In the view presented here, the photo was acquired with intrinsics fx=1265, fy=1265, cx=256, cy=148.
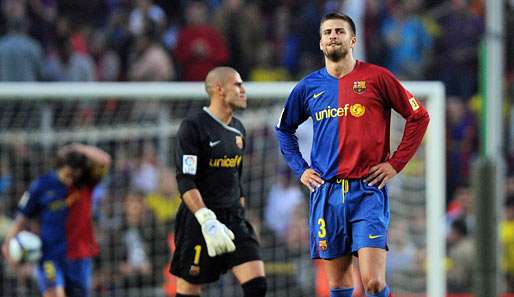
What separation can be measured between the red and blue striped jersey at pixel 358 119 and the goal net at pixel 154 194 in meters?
5.24

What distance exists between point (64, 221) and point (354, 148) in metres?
4.54

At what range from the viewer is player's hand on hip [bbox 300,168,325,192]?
27.8ft

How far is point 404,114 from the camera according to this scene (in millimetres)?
8453

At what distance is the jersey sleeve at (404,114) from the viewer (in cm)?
838

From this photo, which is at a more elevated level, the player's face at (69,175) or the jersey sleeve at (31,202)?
the player's face at (69,175)

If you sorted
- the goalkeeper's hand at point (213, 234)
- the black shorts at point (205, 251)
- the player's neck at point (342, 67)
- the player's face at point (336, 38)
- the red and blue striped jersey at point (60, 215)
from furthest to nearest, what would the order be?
the red and blue striped jersey at point (60, 215) → the black shorts at point (205, 251) → the goalkeeper's hand at point (213, 234) → the player's neck at point (342, 67) → the player's face at point (336, 38)

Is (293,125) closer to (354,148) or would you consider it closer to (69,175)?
(354,148)

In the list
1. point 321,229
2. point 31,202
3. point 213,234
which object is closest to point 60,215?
point 31,202

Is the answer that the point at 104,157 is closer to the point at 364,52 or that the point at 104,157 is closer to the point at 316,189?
the point at 316,189

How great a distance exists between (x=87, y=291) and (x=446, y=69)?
7.82 metres

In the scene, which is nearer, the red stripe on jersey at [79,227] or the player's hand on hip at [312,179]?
the player's hand on hip at [312,179]

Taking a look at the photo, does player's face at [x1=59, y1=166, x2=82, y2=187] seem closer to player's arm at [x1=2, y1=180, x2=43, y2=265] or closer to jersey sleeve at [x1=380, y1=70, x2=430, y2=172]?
player's arm at [x1=2, y1=180, x2=43, y2=265]

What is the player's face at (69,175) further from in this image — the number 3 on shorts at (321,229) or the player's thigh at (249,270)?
the number 3 on shorts at (321,229)

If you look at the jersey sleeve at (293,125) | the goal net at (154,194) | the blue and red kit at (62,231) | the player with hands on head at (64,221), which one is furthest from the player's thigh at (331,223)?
the goal net at (154,194)
